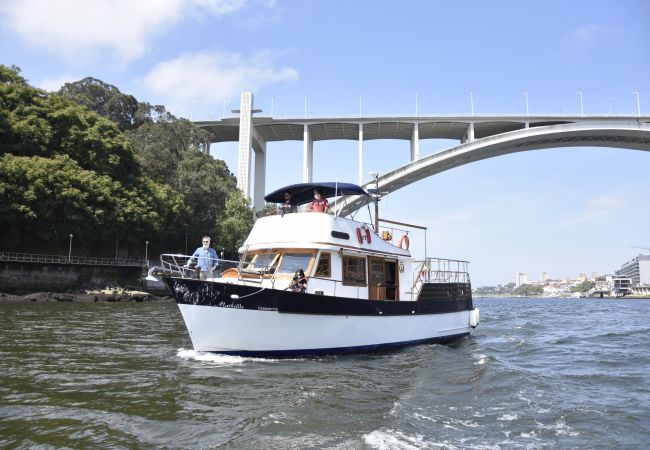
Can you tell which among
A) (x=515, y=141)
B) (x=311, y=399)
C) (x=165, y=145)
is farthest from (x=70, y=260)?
(x=515, y=141)

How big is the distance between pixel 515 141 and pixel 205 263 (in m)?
46.0

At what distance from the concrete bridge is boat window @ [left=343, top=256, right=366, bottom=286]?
38.5 meters

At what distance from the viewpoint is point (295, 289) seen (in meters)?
9.53

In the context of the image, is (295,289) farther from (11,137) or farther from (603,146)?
(603,146)

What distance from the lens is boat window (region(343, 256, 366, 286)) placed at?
36.4 feet

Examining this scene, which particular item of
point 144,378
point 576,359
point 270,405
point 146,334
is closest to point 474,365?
point 576,359

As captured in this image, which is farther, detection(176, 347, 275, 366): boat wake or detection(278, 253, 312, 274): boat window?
detection(278, 253, 312, 274): boat window

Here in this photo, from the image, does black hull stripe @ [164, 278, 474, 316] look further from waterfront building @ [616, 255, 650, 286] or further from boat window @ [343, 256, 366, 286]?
waterfront building @ [616, 255, 650, 286]

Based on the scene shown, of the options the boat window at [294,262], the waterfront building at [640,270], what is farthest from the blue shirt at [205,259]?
the waterfront building at [640,270]

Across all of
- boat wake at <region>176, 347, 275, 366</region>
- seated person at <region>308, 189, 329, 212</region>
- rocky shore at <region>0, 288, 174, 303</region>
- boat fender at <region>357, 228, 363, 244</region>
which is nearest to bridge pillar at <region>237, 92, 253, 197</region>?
rocky shore at <region>0, 288, 174, 303</region>

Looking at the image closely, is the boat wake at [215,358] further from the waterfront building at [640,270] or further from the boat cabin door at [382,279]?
the waterfront building at [640,270]

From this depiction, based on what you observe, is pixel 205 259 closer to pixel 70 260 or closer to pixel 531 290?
pixel 70 260

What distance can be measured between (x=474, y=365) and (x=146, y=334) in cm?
878

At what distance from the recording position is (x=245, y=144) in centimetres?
4897
